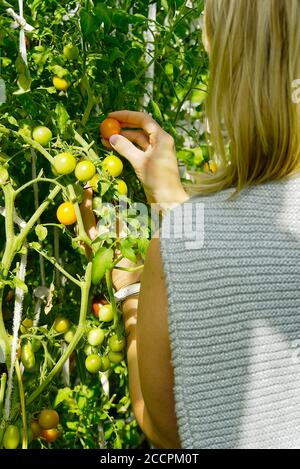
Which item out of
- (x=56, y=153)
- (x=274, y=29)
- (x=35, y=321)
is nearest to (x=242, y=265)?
(x=274, y=29)

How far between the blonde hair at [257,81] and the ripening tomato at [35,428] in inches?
25.3

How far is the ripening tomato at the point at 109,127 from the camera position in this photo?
138cm

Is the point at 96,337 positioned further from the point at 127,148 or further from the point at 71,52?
the point at 71,52

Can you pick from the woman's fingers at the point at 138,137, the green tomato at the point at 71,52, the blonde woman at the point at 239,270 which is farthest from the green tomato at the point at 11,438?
the green tomato at the point at 71,52

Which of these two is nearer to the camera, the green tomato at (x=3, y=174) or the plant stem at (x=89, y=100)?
the green tomato at (x=3, y=174)

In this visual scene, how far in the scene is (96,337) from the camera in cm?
138

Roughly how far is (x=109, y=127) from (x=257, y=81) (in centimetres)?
41

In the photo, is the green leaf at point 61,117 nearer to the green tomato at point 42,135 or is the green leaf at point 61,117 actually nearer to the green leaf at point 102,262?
the green tomato at point 42,135

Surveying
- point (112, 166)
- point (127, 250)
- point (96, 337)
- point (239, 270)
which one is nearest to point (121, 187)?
point (112, 166)

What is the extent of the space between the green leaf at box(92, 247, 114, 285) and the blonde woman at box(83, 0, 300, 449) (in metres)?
0.19

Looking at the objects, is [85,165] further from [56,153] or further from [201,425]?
[201,425]

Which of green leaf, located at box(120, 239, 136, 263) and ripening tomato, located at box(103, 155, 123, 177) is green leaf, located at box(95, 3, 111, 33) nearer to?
ripening tomato, located at box(103, 155, 123, 177)

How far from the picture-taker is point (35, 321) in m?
1.51

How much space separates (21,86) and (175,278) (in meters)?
0.47
